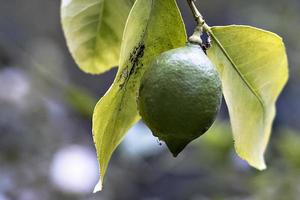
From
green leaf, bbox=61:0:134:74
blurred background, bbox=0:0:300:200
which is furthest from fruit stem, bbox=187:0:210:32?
blurred background, bbox=0:0:300:200

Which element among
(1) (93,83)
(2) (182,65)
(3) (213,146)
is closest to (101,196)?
(3) (213,146)

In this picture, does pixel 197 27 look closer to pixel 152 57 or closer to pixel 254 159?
Result: pixel 152 57

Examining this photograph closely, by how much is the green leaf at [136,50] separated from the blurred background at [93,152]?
3.59 feet

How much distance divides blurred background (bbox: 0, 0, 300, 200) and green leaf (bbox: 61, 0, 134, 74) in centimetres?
95

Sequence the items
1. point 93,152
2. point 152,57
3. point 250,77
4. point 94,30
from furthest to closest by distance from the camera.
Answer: point 93,152 < point 94,30 < point 250,77 < point 152,57

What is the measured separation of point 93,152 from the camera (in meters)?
3.21

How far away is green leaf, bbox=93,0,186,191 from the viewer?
2.99ft

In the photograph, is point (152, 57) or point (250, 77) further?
point (250, 77)

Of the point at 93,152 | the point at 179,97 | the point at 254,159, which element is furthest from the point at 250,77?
the point at 93,152

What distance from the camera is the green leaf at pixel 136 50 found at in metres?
0.91

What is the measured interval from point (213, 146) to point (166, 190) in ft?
3.61

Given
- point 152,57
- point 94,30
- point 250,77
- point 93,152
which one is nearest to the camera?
point 152,57

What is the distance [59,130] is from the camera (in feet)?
9.28

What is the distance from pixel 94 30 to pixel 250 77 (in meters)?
0.31
